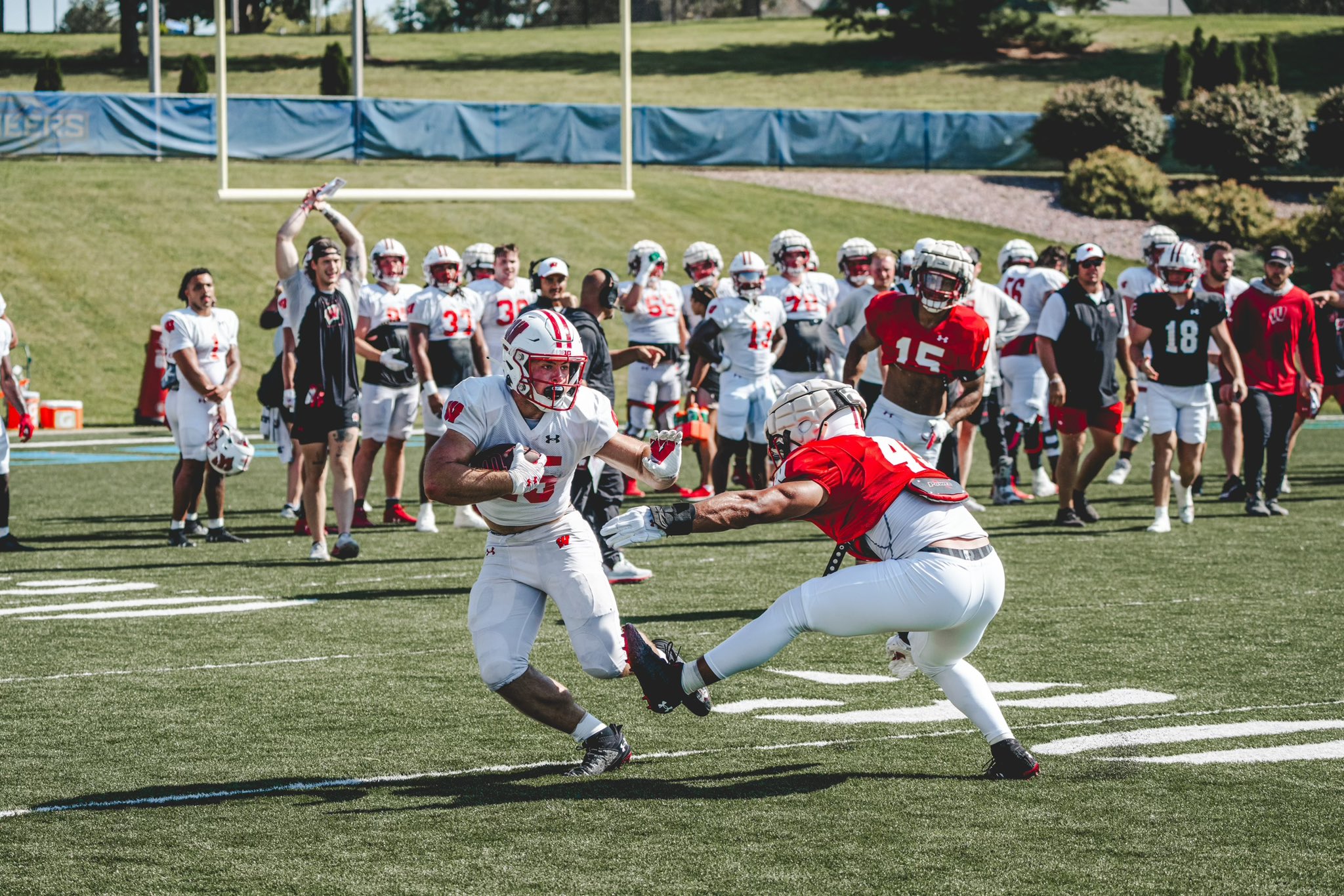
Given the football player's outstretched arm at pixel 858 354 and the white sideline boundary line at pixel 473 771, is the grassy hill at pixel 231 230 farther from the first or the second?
the white sideline boundary line at pixel 473 771

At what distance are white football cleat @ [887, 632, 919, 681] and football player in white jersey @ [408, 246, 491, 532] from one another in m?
6.93

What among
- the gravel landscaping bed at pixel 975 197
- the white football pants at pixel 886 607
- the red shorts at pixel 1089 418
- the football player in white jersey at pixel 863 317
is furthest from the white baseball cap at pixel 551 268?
the gravel landscaping bed at pixel 975 197

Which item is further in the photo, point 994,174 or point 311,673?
point 994,174

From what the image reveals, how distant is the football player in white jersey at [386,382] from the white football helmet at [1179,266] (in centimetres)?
579

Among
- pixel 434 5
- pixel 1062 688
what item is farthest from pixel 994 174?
pixel 434 5

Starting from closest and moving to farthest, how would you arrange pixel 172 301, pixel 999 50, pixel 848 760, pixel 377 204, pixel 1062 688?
pixel 848 760
pixel 1062 688
pixel 172 301
pixel 377 204
pixel 999 50

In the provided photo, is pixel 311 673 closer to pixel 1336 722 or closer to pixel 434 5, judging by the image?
pixel 1336 722

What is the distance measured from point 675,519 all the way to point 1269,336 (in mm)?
9596

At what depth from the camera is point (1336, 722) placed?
657cm

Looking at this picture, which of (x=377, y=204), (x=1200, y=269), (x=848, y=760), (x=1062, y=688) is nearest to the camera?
(x=848, y=760)

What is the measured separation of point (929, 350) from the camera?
878 cm

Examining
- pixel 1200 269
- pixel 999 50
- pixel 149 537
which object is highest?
pixel 999 50

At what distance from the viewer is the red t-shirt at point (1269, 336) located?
13266mm

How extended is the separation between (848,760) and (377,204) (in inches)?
1103
